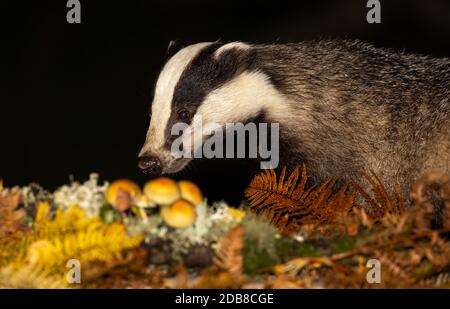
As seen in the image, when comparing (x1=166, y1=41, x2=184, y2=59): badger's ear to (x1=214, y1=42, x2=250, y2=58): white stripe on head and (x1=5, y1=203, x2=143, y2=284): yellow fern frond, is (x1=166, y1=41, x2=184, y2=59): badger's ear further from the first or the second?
(x1=5, y1=203, x2=143, y2=284): yellow fern frond

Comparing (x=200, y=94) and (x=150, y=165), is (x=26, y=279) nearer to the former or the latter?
(x=150, y=165)

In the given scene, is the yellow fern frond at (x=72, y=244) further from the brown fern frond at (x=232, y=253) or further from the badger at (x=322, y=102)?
the badger at (x=322, y=102)

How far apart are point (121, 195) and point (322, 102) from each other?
1.78m

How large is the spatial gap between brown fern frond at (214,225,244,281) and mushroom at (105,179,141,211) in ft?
0.79

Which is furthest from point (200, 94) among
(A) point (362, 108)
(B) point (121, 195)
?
(B) point (121, 195)

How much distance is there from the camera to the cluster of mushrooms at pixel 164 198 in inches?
50.7

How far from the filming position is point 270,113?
3.09 m

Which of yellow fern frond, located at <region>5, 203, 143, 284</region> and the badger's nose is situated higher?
the badger's nose

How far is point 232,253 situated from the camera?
121cm

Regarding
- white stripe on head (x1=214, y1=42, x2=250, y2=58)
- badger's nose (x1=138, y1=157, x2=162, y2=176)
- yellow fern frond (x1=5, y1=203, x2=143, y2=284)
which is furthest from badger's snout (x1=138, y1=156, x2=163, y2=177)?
yellow fern frond (x1=5, y1=203, x2=143, y2=284)

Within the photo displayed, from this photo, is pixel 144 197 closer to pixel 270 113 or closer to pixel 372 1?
pixel 270 113

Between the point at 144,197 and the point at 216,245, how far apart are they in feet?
0.73

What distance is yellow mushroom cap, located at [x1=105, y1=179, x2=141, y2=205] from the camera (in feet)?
4.41

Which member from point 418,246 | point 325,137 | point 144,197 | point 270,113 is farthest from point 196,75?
point 418,246
